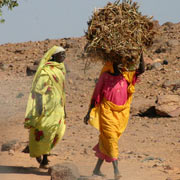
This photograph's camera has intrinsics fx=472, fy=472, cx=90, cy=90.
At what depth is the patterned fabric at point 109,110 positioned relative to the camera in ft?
21.2

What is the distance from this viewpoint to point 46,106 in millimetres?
6996

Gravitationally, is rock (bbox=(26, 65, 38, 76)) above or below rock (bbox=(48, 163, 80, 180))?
above

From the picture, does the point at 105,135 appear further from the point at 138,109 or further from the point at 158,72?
the point at 158,72

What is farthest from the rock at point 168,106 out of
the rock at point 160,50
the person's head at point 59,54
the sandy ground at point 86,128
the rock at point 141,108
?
the rock at point 160,50

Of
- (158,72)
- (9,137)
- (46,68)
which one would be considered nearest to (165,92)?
(158,72)

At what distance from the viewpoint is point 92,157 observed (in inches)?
324

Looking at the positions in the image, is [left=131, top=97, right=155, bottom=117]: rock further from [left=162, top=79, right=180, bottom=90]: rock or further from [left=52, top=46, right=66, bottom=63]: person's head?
[left=52, top=46, right=66, bottom=63]: person's head

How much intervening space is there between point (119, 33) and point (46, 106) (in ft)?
5.22

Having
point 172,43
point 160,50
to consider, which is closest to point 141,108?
point 160,50

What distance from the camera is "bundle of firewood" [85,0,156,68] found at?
6.31 meters

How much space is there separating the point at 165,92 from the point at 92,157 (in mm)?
7069

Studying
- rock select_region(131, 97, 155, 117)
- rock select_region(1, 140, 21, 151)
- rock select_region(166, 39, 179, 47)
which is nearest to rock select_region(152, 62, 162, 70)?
rock select_region(166, 39, 179, 47)

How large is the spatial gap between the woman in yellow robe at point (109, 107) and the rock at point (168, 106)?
5254mm

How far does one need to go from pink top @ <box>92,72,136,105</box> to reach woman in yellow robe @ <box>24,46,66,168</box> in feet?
2.56
